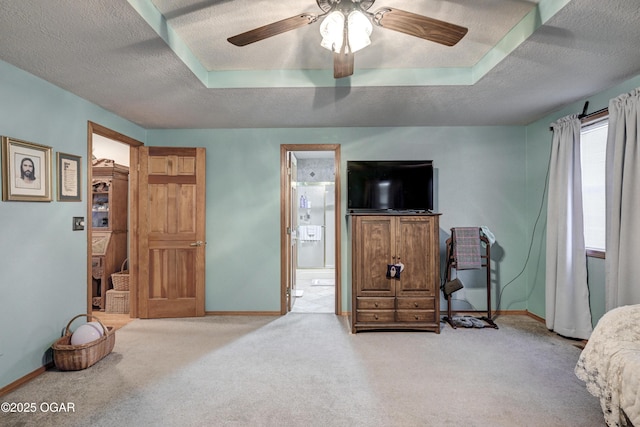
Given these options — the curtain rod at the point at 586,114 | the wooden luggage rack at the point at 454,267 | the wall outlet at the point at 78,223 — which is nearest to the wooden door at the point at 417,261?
the wooden luggage rack at the point at 454,267

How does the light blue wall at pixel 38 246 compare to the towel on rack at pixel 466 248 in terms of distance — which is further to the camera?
the towel on rack at pixel 466 248

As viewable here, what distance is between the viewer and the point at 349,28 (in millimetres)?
1650

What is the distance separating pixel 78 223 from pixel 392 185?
3179mm

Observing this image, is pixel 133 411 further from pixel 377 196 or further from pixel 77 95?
pixel 377 196

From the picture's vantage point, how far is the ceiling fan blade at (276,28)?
5.33 feet

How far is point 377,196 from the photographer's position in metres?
3.75

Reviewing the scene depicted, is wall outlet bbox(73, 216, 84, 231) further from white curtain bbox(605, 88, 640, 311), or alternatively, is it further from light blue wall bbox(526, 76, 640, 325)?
light blue wall bbox(526, 76, 640, 325)

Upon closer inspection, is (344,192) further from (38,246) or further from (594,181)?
(38,246)

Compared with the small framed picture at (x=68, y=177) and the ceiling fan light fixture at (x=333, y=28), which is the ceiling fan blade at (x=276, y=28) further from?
the small framed picture at (x=68, y=177)

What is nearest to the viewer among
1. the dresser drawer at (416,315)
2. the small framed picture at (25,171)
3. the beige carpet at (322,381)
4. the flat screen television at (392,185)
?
the beige carpet at (322,381)

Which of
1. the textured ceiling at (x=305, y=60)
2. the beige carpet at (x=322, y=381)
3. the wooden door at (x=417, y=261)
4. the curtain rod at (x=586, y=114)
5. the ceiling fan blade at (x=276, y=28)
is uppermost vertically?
the textured ceiling at (x=305, y=60)

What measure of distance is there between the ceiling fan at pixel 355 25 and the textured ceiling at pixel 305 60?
337 mm

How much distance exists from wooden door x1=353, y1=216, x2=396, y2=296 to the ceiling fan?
196 centimetres

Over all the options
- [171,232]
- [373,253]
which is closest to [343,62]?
[373,253]
